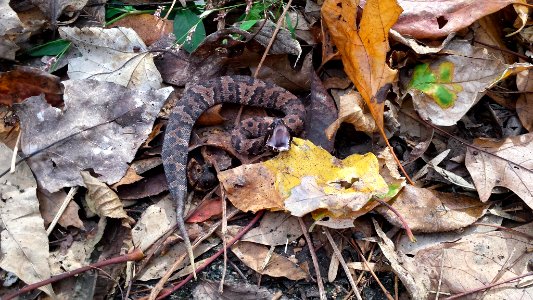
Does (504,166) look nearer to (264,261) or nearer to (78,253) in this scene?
(264,261)

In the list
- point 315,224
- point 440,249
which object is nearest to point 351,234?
point 315,224

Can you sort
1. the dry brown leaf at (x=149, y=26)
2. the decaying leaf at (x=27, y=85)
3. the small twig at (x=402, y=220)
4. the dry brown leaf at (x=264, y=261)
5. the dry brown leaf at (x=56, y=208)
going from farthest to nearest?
the dry brown leaf at (x=149, y=26), the decaying leaf at (x=27, y=85), the dry brown leaf at (x=56, y=208), the dry brown leaf at (x=264, y=261), the small twig at (x=402, y=220)

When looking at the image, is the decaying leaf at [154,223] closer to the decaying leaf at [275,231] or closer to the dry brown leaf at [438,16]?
the decaying leaf at [275,231]

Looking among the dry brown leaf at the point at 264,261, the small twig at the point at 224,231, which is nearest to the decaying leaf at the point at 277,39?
the small twig at the point at 224,231

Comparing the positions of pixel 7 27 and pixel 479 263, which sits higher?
pixel 7 27

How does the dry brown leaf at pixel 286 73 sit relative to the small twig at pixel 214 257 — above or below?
above

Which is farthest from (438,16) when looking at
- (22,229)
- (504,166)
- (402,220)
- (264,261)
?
(22,229)
